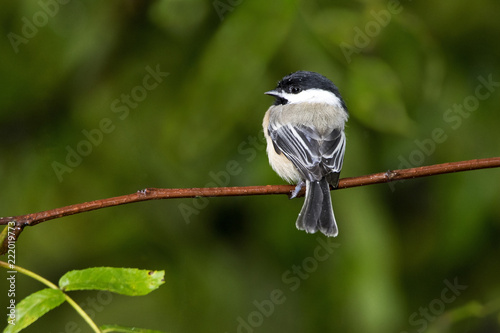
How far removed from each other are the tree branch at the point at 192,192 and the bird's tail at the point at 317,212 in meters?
0.46

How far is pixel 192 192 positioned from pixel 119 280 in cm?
48

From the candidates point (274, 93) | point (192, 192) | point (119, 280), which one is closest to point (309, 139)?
point (274, 93)

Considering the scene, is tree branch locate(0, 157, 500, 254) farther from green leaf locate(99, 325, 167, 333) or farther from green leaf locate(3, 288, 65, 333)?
green leaf locate(99, 325, 167, 333)

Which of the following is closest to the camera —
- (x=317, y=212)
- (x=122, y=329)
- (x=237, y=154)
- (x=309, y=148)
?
(x=122, y=329)

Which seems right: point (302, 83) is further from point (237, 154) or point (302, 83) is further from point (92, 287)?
point (92, 287)

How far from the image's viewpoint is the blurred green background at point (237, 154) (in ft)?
9.04

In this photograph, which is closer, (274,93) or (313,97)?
(274,93)

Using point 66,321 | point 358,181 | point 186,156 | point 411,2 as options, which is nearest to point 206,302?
point 66,321

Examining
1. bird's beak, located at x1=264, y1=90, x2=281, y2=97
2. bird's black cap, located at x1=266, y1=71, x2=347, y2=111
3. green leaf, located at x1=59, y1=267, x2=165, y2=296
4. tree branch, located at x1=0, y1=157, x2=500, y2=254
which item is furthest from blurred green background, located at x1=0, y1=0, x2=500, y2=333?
green leaf, located at x1=59, y1=267, x2=165, y2=296

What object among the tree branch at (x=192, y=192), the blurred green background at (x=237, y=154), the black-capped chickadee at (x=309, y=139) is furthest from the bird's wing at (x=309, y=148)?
the tree branch at (x=192, y=192)

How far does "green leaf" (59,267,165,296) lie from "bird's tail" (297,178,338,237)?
129cm

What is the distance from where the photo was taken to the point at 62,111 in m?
3.50

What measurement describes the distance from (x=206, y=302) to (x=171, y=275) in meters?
0.24

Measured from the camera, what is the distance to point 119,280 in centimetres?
141
